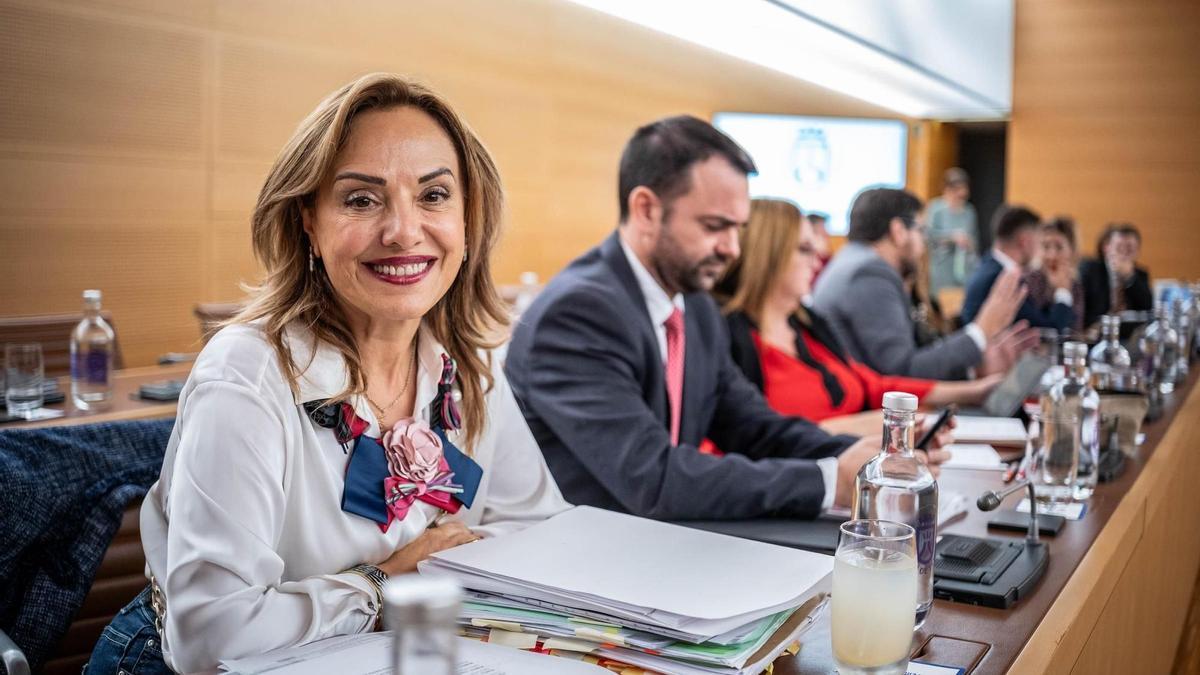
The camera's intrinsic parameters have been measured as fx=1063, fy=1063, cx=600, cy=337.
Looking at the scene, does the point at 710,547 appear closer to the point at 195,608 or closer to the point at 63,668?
the point at 195,608

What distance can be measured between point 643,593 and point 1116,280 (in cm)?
659

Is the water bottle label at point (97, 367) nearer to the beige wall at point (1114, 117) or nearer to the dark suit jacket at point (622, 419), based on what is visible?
the dark suit jacket at point (622, 419)

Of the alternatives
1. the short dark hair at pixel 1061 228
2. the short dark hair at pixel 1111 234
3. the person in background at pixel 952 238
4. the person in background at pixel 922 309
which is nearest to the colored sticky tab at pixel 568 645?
the person in background at pixel 922 309

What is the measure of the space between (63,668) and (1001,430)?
2011mm

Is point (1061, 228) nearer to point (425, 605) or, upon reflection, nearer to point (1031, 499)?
point (1031, 499)

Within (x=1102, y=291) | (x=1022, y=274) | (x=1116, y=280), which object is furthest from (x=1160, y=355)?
(x=1116, y=280)

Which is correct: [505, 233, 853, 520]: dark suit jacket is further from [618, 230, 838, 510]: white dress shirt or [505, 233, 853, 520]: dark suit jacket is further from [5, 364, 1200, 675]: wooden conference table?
[5, 364, 1200, 675]: wooden conference table

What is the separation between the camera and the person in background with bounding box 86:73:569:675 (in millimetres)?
1133

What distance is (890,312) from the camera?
409 centimetres

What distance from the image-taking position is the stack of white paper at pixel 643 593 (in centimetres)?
97

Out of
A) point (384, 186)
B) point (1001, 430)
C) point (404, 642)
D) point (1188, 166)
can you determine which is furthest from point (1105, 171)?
point (404, 642)

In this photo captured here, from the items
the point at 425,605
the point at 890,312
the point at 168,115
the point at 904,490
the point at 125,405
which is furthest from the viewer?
the point at 168,115

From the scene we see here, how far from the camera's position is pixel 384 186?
4.39 feet

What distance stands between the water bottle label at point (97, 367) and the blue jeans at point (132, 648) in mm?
1835
